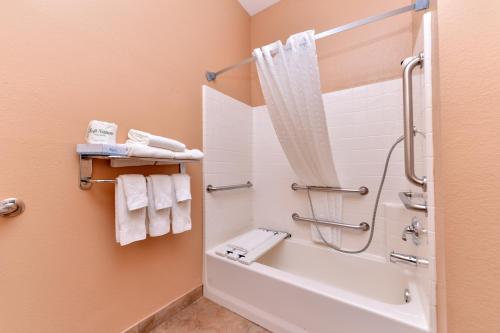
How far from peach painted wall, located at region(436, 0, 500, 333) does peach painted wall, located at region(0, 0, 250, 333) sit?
132 cm

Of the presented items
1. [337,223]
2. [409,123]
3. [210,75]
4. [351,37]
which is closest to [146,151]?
[210,75]

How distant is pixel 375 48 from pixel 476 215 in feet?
4.42

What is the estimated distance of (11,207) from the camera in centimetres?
68

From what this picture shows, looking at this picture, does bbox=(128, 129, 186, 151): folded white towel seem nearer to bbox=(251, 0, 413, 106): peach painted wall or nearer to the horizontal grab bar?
the horizontal grab bar

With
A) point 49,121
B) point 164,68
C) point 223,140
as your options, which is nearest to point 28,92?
point 49,121

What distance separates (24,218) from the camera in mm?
721

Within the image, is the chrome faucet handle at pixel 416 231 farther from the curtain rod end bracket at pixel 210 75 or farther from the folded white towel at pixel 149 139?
the curtain rod end bracket at pixel 210 75

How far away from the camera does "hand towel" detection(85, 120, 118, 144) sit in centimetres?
83

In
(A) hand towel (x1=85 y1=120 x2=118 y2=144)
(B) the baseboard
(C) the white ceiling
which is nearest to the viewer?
(A) hand towel (x1=85 y1=120 x2=118 y2=144)

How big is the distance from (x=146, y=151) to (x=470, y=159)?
4.06ft

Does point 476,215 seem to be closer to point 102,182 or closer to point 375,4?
point 102,182

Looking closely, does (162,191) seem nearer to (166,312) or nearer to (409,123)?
(166,312)

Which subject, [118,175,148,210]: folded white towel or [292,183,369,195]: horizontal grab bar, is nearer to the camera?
[118,175,148,210]: folded white towel

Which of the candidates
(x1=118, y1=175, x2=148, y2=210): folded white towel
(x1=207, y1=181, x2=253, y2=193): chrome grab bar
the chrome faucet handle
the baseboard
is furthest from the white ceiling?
the baseboard
